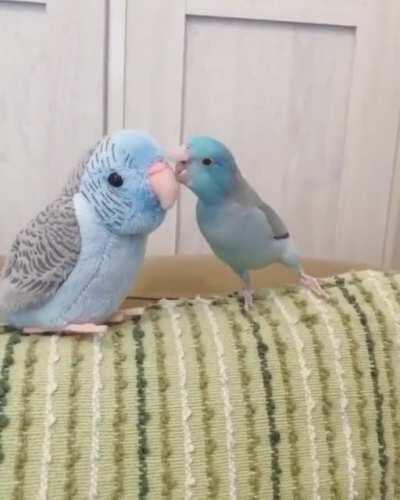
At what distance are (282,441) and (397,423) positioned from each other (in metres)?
0.13

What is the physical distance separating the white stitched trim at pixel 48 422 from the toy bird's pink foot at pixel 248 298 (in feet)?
0.65

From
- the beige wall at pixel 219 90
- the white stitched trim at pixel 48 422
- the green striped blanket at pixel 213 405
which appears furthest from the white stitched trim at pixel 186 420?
the beige wall at pixel 219 90

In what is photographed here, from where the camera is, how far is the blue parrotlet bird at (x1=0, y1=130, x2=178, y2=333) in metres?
0.58

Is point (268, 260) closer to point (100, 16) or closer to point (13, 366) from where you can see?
point (13, 366)

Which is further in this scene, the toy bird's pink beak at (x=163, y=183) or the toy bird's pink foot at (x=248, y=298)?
the toy bird's pink foot at (x=248, y=298)

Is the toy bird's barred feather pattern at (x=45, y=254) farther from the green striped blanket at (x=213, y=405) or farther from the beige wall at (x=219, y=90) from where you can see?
the beige wall at (x=219, y=90)

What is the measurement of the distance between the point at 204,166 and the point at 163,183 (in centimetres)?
8

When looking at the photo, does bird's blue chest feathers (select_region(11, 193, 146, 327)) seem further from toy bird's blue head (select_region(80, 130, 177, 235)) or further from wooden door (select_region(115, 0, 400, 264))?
wooden door (select_region(115, 0, 400, 264))

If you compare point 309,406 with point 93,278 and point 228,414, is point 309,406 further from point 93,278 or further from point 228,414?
point 93,278

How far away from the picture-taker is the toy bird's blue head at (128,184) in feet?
1.91

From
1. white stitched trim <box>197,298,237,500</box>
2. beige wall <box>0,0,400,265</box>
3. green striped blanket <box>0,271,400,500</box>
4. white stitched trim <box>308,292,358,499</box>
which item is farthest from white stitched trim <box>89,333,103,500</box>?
beige wall <box>0,0,400,265</box>

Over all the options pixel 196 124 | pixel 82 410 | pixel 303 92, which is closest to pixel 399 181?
pixel 303 92

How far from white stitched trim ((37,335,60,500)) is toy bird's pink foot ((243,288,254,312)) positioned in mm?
197

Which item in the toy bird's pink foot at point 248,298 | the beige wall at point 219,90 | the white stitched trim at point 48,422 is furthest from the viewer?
the beige wall at point 219,90
